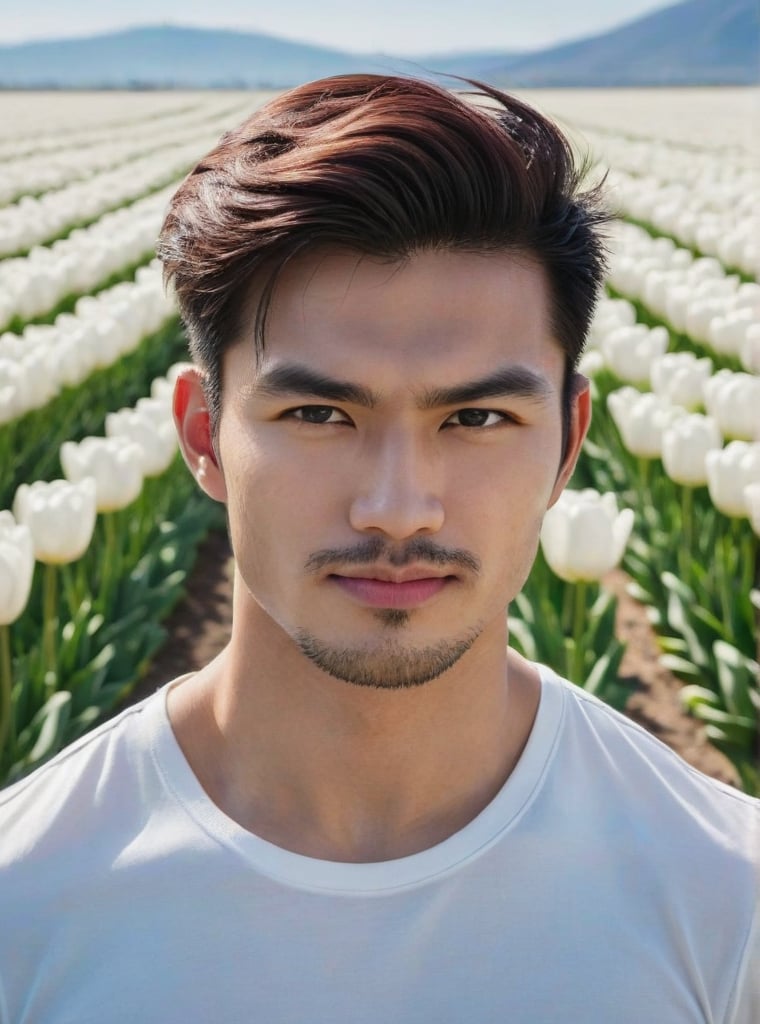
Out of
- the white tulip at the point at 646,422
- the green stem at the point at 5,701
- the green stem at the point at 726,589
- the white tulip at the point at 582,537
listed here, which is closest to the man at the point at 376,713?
the green stem at the point at 5,701

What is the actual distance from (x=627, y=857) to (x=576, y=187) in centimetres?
88

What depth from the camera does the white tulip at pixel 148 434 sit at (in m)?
4.25

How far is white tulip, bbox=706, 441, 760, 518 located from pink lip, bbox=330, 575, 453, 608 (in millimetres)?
2410

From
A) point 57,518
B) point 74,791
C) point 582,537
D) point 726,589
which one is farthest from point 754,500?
point 74,791

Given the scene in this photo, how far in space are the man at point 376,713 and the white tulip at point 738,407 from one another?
9.10ft

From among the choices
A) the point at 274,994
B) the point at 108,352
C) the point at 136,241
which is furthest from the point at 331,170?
the point at 136,241

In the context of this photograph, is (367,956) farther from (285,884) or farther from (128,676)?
(128,676)

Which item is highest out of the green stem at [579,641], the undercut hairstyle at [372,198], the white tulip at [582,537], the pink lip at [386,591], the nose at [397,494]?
the undercut hairstyle at [372,198]

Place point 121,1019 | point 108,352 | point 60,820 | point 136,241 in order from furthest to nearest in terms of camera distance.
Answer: point 136,241 → point 108,352 → point 60,820 → point 121,1019

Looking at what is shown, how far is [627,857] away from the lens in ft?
5.12

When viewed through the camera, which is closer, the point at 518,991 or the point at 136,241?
the point at 518,991

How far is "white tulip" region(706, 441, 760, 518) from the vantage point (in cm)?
362

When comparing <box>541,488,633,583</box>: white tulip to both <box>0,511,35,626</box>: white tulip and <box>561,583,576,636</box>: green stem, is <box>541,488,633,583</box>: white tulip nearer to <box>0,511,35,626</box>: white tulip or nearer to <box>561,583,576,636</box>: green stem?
<box>561,583,576,636</box>: green stem

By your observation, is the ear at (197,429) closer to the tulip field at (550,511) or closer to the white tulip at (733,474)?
the tulip field at (550,511)
